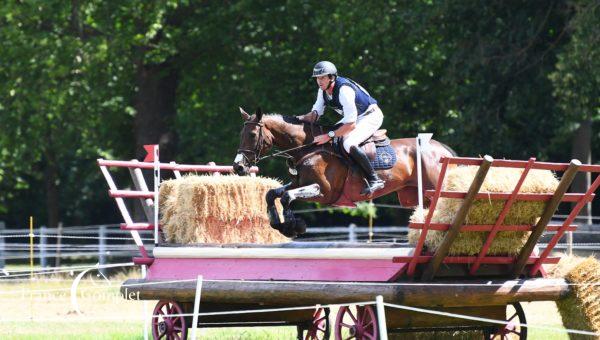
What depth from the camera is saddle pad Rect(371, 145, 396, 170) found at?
11.7 meters

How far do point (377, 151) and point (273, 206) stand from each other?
5.04 feet

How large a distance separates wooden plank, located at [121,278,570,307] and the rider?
2.04 metres

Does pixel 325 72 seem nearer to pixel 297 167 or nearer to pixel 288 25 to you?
pixel 297 167

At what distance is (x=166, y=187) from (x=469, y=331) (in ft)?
11.3

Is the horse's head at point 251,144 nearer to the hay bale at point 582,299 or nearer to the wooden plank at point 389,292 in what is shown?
the wooden plank at point 389,292

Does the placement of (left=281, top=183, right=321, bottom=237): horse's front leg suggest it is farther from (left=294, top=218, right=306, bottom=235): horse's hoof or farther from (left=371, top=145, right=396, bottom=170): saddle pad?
(left=371, top=145, right=396, bottom=170): saddle pad

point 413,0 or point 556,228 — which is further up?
point 413,0

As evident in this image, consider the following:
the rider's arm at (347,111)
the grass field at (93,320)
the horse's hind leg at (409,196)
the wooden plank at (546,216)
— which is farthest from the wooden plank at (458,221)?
the horse's hind leg at (409,196)

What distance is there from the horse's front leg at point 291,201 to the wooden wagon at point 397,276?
3.03ft

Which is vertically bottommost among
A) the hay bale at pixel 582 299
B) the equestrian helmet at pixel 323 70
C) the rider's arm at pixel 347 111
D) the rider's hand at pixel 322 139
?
the hay bale at pixel 582 299

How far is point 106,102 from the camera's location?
2842 cm

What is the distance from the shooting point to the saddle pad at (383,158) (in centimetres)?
1169

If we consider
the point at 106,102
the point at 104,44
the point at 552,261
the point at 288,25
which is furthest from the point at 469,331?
the point at 106,102

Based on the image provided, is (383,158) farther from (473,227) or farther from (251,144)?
(473,227)
